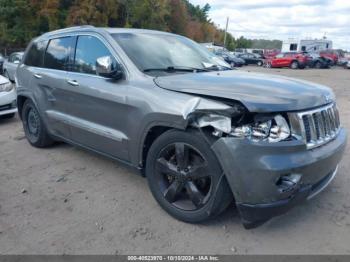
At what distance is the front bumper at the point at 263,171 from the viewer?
2621 millimetres

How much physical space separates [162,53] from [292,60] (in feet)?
100

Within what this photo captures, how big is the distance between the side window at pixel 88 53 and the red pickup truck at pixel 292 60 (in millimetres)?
30369

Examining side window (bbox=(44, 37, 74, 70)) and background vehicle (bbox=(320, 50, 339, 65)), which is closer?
side window (bbox=(44, 37, 74, 70))

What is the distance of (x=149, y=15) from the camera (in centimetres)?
4541

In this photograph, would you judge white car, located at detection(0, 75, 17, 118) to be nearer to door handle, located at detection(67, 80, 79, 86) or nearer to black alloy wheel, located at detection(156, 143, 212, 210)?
door handle, located at detection(67, 80, 79, 86)

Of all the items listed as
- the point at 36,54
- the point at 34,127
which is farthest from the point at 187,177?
the point at 36,54

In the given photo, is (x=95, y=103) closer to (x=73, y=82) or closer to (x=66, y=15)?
(x=73, y=82)

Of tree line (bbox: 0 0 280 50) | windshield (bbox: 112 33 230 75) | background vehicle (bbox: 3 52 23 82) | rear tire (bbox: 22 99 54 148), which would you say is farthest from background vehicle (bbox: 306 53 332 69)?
rear tire (bbox: 22 99 54 148)

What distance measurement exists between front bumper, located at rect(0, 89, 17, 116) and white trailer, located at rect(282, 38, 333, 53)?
46484mm

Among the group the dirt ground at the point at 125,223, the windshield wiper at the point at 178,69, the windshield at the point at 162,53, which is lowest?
the dirt ground at the point at 125,223

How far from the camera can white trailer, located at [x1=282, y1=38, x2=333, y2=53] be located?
48.6 m

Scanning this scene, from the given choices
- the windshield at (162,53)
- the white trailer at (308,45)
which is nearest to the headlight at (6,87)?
the windshield at (162,53)

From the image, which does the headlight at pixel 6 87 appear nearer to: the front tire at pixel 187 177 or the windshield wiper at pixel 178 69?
the windshield wiper at pixel 178 69

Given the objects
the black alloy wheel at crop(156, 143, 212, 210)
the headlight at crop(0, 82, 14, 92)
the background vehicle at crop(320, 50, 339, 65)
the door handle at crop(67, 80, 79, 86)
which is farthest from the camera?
the background vehicle at crop(320, 50, 339, 65)
